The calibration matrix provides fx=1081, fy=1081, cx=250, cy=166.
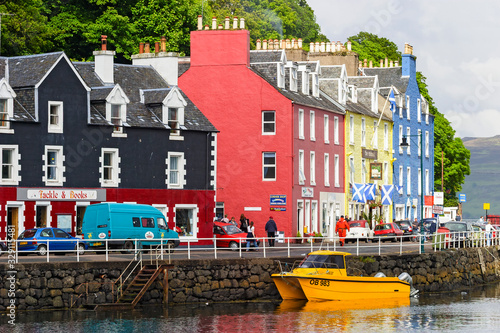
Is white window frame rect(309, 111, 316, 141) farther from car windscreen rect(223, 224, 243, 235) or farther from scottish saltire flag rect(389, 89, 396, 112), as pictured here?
scottish saltire flag rect(389, 89, 396, 112)

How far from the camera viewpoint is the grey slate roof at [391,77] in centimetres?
9812

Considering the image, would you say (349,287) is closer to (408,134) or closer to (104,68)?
(104,68)

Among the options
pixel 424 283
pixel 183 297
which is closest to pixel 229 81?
pixel 424 283

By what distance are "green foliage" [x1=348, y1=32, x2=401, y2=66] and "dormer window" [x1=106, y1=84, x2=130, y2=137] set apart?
209 feet

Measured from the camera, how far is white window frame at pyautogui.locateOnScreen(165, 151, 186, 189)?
59625 mm

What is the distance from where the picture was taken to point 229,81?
69.8 meters

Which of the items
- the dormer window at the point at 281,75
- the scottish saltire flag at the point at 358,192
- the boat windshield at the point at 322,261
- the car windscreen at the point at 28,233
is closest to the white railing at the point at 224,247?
the car windscreen at the point at 28,233

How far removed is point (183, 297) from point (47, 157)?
14.0 metres

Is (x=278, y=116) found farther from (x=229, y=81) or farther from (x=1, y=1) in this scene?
(x=1, y=1)

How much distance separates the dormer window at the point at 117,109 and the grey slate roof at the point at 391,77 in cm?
4449

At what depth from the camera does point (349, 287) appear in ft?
152

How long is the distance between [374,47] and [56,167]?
74.6 metres

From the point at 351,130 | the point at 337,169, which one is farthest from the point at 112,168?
the point at 351,130

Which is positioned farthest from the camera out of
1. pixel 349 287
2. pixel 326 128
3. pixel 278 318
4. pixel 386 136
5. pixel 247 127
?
pixel 386 136
